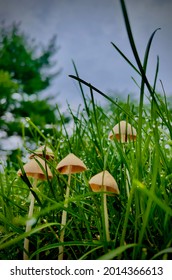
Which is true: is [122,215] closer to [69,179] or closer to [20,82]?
[69,179]

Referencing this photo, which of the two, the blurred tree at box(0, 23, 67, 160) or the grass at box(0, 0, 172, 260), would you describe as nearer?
the grass at box(0, 0, 172, 260)

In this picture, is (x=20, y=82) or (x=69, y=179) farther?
(x=20, y=82)

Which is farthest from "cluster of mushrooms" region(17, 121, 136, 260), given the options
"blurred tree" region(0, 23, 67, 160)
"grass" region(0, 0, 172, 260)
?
"blurred tree" region(0, 23, 67, 160)

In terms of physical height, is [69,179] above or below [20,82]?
below

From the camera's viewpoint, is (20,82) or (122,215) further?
(20,82)

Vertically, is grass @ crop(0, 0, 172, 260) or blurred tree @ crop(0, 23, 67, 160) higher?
blurred tree @ crop(0, 23, 67, 160)

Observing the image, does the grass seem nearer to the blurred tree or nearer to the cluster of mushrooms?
the cluster of mushrooms

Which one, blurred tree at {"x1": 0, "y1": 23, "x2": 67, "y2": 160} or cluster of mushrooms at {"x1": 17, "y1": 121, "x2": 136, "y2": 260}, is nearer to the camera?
cluster of mushrooms at {"x1": 17, "y1": 121, "x2": 136, "y2": 260}

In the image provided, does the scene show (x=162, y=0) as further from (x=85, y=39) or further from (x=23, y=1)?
(x=23, y=1)

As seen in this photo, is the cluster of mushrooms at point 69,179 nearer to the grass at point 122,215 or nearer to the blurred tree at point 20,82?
the grass at point 122,215

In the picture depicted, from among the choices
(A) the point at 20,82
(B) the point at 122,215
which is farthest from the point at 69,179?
(A) the point at 20,82

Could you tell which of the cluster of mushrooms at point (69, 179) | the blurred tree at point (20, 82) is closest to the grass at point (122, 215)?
the cluster of mushrooms at point (69, 179)
